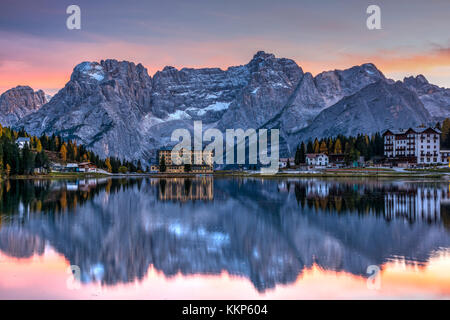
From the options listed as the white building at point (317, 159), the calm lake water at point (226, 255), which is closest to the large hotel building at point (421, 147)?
the white building at point (317, 159)

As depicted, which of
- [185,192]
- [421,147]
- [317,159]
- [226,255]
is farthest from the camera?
[317,159]

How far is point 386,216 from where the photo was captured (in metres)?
43.1

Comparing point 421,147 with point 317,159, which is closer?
point 421,147

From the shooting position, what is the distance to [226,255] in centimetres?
2723

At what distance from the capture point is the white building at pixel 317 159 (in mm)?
183375

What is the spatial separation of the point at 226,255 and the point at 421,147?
149m

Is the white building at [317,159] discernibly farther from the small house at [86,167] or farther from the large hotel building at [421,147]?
the small house at [86,167]

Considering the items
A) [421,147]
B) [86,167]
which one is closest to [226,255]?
[421,147]

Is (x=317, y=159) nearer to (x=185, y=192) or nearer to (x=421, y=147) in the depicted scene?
(x=421, y=147)

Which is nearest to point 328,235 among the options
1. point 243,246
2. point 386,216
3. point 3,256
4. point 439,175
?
point 243,246

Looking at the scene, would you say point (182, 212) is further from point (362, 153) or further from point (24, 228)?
point (362, 153)

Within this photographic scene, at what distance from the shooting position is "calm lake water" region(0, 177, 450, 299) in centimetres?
2038
